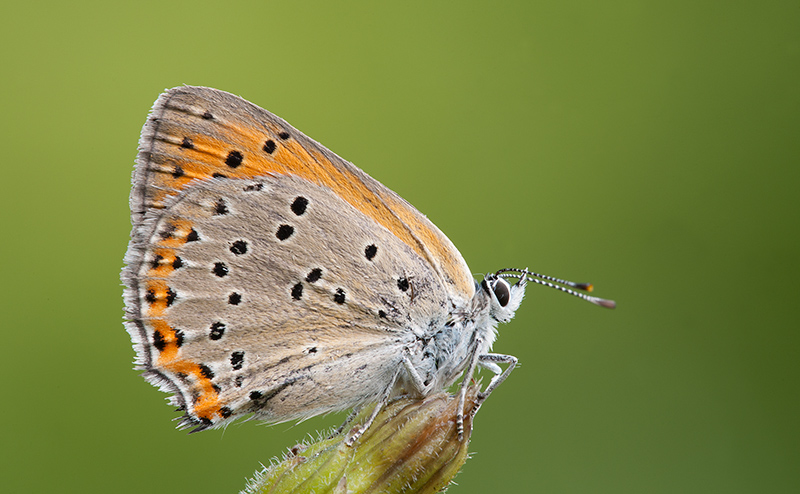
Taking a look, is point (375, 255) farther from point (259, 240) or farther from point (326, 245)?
point (259, 240)

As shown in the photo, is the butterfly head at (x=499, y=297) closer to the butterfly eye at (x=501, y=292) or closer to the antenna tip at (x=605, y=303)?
the butterfly eye at (x=501, y=292)

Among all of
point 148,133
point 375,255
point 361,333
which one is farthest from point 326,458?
Result: point 148,133

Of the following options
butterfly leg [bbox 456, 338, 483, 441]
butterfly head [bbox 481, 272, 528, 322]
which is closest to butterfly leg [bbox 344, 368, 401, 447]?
butterfly leg [bbox 456, 338, 483, 441]

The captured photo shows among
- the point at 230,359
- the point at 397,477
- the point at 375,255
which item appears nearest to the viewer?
the point at 397,477

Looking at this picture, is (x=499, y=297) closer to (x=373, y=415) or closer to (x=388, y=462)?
(x=373, y=415)

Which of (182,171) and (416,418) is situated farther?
(182,171)
